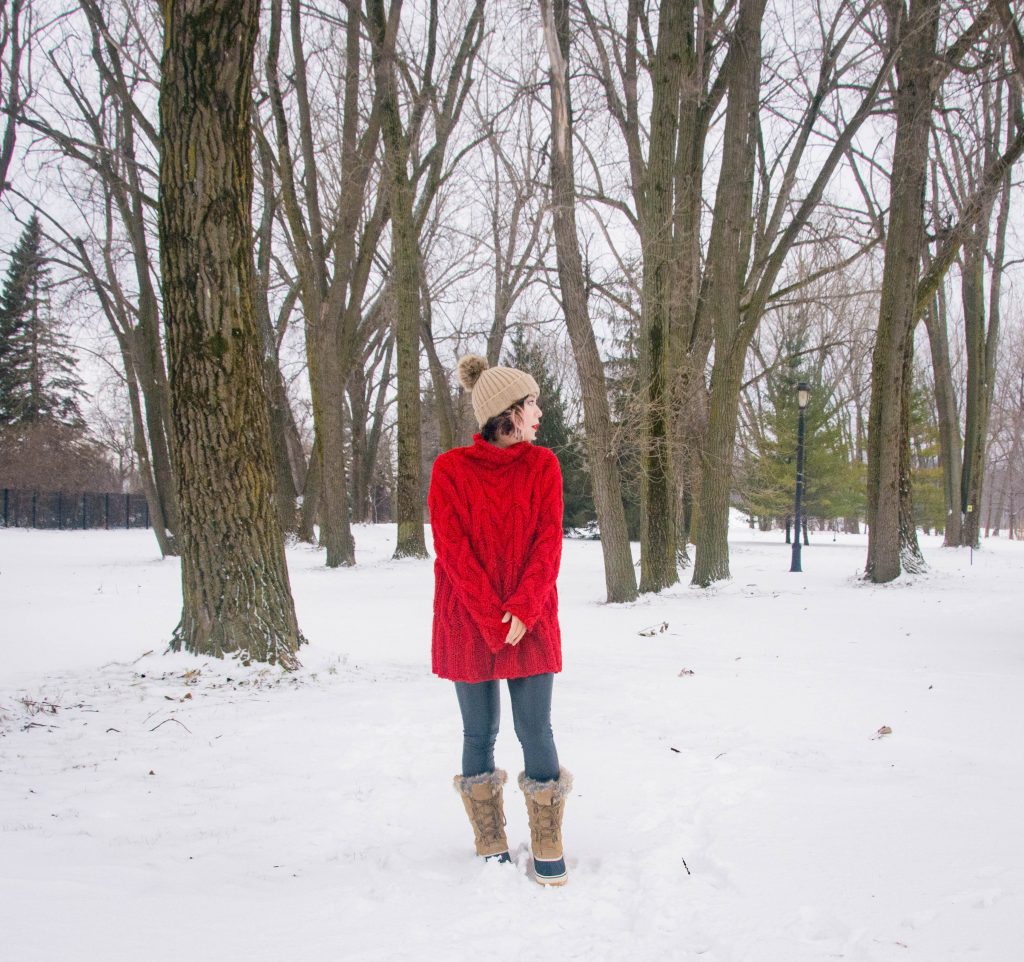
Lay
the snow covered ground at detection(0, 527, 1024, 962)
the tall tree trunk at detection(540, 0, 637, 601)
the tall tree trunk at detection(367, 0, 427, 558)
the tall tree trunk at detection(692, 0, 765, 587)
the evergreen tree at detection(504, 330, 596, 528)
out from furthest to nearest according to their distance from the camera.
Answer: the evergreen tree at detection(504, 330, 596, 528)
the tall tree trunk at detection(367, 0, 427, 558)
the tall tree trunk at detection(692, 0, 765, 587)
the tall tree trunk at detection(540, 0, 637, 601)
the snow covered ground at detection(0, 527, 1024, 962)

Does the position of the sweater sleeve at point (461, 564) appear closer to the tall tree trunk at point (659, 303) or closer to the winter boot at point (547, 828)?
the winter boot at point (547, 828)

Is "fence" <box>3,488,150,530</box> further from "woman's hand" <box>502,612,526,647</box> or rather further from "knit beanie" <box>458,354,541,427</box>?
"woman's hand" <box>502,612,526,647</box>

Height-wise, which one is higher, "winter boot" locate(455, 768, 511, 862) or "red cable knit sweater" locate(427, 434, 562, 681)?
"red cable knit sweater" locate(427, 434, 562, 681)

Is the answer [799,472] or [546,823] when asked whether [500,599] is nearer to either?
[546,823]

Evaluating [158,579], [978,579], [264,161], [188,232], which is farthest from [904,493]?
[264,161]

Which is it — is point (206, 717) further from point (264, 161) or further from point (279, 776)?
point (264, 161)

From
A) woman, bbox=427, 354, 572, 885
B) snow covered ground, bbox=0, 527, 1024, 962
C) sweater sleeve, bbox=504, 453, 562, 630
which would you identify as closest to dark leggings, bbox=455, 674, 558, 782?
woman, bbox=427, 354, 572, 885

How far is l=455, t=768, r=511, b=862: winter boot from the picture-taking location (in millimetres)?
2771

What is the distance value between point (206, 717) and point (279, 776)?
1104mm

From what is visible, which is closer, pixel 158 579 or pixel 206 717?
pixel 206 717

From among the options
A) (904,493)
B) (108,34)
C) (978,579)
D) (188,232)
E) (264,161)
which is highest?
(108,34)

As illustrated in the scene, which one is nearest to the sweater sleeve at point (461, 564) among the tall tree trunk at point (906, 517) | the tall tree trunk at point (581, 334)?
the tall tree trunk at point (581, 334)

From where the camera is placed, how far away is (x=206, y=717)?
4.52 meters

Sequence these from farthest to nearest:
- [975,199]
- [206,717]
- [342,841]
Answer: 1. [975,199]
2. [206,717]
3. [342,841]
